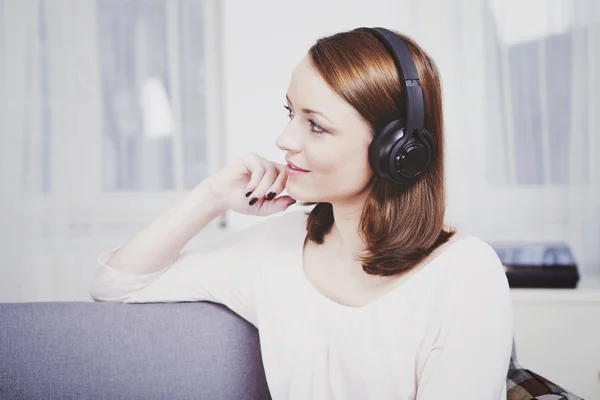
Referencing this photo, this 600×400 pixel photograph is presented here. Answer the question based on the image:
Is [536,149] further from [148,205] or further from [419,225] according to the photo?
[148,205]

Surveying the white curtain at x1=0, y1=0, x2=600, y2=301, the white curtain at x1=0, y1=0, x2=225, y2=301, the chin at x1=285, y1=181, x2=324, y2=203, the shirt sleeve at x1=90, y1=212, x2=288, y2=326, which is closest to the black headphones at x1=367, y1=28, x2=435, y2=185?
the chin at x1=285, y1=181, x2=324, y2=203

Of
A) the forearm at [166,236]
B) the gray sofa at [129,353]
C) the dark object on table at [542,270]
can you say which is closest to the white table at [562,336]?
the dark object on table at [542,270]

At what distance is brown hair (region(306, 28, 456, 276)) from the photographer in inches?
44.1

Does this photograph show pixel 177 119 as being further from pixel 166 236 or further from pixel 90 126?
pixel 166 236

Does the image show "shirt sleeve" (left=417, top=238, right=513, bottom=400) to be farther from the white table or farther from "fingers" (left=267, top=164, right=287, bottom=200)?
the white table

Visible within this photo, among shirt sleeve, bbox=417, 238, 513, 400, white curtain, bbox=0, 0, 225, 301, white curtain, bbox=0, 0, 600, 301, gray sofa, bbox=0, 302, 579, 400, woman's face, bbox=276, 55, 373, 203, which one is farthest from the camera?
white curtain, bbox=0, 0, 225, 301

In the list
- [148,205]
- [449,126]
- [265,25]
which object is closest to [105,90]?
[148,205]

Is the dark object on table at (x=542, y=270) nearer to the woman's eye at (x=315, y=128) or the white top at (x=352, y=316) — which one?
the white top at (x=352, y=316)

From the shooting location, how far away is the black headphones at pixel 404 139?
3.55ft

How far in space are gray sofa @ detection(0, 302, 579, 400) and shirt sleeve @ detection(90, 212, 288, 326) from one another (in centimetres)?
2

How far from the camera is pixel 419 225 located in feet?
3.93

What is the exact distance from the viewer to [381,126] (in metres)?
1.14

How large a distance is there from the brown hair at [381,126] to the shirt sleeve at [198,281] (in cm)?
26

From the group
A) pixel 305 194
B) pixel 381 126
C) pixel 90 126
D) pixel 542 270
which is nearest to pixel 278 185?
pixel 305 194
